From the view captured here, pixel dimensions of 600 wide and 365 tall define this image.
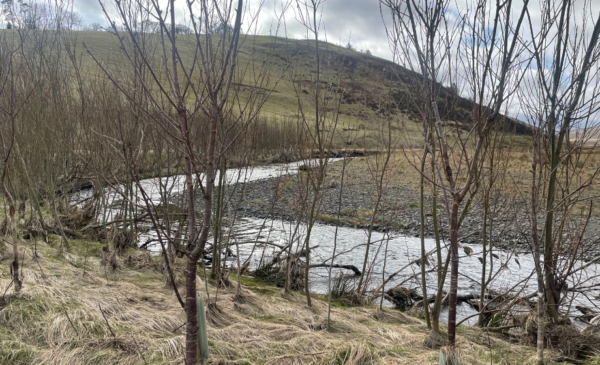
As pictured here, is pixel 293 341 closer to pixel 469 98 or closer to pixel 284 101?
pixel 469 98

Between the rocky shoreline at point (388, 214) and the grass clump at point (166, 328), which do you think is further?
the rocky shoreline at point (388, 214)

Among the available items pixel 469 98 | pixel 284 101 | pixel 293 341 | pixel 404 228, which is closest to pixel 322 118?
pixel 469 98

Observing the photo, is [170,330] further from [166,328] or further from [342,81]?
[342,81]

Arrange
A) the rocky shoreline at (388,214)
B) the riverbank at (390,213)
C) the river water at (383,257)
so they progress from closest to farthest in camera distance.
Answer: the river water at (383,257), the riverbank at (390,213), the rocky shoreline at (388,214)

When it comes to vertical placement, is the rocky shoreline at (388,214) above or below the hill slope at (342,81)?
below

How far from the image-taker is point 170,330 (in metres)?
4.34

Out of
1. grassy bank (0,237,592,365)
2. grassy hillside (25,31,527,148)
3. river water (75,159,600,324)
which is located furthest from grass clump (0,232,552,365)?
grassy hillside (25,31,527,148)

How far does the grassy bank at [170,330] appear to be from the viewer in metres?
3.63

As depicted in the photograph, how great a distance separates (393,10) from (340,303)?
Result: 4.95m

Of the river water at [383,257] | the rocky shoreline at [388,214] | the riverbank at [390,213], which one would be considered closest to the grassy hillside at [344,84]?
the river water at [383,257]

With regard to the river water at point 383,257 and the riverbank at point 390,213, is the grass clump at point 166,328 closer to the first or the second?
the river water at point 383,257

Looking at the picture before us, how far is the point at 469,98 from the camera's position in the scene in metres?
3.89

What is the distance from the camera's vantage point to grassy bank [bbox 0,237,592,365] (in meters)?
3.63

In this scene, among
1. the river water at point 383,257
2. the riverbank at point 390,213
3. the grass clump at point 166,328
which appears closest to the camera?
the grass clump at point 166,328
